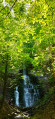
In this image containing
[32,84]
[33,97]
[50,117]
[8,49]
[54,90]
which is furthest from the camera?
[32,84]

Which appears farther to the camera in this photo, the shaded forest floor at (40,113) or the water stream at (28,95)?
the water stream at (28,95)

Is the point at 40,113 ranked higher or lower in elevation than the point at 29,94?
higher

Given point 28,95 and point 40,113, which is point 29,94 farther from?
point 40,113

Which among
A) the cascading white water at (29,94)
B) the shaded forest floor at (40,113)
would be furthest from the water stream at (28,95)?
the shaded forest floor at (40,113)

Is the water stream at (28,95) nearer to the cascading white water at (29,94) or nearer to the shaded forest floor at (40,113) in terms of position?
the cascading white water at (29,94)

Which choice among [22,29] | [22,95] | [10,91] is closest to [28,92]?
[22,95]

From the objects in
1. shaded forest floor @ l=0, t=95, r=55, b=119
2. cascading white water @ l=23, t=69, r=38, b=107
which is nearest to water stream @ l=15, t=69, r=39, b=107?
cascading white water @ l=23, t=69, r=38, b=107

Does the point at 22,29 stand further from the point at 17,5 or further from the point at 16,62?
the point at 16,62

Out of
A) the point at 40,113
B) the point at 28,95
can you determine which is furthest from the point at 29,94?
the point at 40,113

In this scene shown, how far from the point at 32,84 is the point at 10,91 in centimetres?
429

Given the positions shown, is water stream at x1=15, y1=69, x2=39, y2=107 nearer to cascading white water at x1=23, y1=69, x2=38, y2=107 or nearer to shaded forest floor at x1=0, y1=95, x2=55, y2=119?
cascading white water at x1=23, y1=69, x2=38, y2=107

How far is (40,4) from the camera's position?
3422 mm

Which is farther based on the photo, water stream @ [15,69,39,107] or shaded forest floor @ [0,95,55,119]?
water stream @ [15,69,39,107]

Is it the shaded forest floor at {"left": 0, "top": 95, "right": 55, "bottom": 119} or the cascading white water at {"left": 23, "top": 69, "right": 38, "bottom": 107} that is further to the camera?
the cascading white water at {"left": 23, "top": 69, "right": 38, "bottom": 107}
